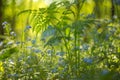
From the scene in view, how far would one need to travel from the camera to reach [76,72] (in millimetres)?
3113

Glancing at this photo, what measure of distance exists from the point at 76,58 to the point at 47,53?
2.52ft

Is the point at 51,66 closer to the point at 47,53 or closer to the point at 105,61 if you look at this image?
the point at 47,53

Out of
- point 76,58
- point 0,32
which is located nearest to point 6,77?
point 76,58

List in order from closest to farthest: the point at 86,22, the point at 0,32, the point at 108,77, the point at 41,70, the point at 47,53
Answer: the point at 108,77, the point at 86,22, the point at 41,70, the point at 47,53, the point at 0,32

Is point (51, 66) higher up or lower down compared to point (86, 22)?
lower down

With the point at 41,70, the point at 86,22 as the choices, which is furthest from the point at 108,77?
the point at 41,70

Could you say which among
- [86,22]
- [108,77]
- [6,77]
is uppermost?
[86,22]

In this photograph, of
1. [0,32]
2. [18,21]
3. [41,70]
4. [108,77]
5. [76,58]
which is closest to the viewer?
[108,77]

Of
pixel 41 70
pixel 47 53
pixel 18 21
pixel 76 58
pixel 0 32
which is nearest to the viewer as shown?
pixel 76 58

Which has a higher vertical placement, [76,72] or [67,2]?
[67,2]

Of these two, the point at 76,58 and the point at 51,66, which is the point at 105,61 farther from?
the point at 51,66

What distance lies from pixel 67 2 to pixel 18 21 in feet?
58.2

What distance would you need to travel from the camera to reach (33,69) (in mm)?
3609

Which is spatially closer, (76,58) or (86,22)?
(86,22)
